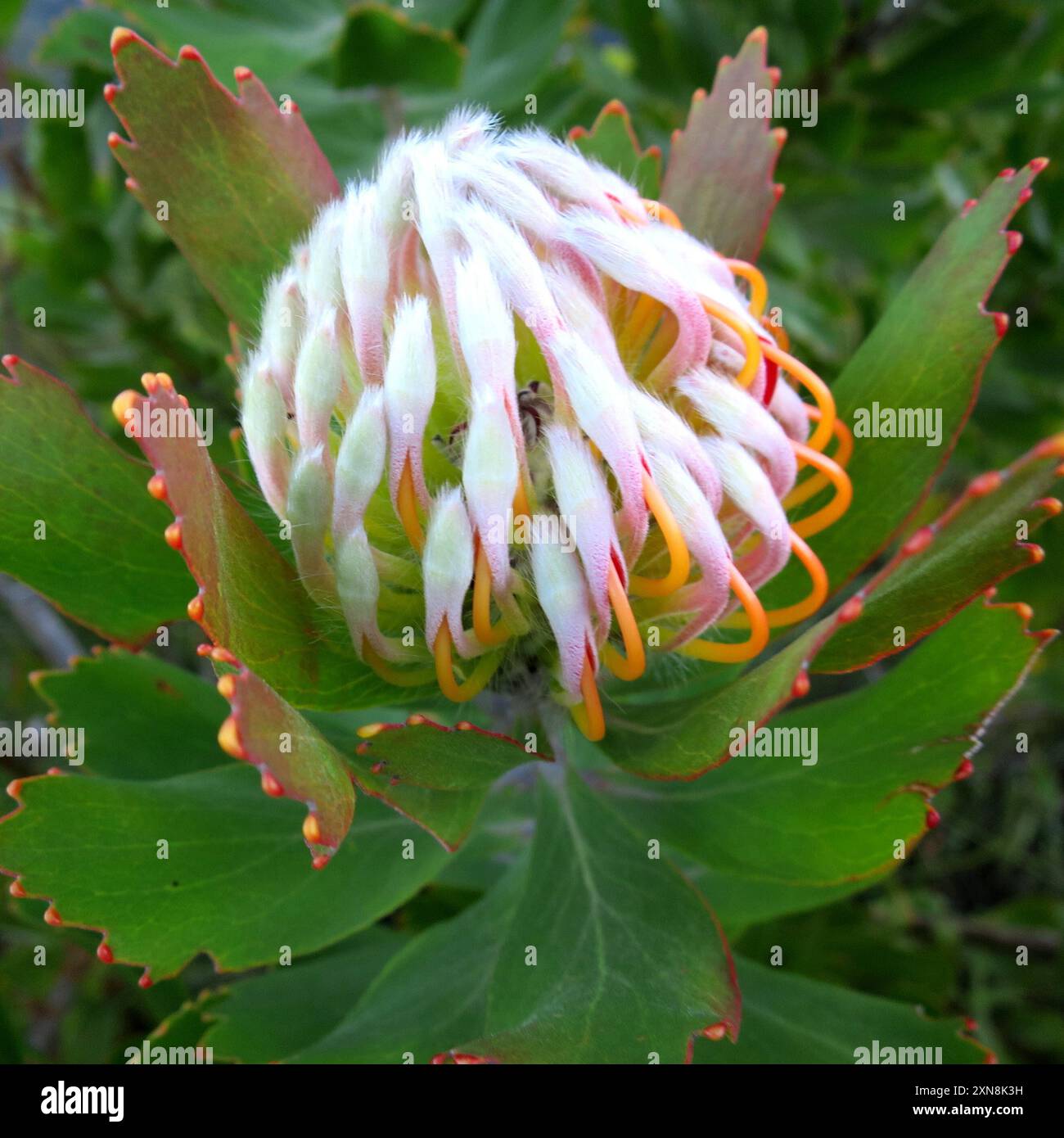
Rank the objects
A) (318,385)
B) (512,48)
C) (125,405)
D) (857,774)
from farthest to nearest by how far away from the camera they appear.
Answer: (512,48)
(857,774)
(318,385)
(125,405)

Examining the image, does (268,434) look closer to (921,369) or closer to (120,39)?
(120,39)

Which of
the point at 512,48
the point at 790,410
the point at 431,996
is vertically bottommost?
the point at 431,996

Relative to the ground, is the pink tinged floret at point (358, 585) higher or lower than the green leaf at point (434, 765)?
higher

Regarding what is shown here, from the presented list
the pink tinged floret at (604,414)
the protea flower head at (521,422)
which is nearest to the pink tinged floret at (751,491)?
the protea flower head at (521,422)

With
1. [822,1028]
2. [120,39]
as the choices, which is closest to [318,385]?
[120,39]

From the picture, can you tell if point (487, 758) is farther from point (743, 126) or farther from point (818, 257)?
point (818, 257)

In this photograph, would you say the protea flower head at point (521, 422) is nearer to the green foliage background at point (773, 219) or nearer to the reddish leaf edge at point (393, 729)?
the reddish leaf edge at point (393, 729)
